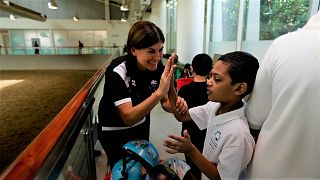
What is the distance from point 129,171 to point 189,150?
361mm

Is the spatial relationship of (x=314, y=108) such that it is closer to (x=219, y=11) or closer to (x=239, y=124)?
(x=239, y=124)

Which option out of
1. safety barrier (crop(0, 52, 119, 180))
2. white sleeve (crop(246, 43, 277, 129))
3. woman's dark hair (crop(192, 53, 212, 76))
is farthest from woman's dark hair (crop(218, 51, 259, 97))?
woman's dark hair (crop(192, 53, 212, 76))

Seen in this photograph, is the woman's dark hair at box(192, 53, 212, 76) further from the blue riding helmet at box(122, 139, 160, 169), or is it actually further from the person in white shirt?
the person in white shirt

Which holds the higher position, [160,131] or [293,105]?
[293,105]

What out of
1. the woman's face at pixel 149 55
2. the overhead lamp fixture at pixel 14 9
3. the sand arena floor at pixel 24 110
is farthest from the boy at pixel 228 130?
the overhead lamp fixture at pixel 14 9

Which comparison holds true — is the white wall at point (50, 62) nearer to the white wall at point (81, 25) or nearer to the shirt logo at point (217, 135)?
the white wall at point (81, 25)

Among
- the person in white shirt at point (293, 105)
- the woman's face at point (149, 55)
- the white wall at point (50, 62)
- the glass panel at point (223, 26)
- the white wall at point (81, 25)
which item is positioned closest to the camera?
the person in white shirt at point (293, 105)

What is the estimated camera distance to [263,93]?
2.58 ft

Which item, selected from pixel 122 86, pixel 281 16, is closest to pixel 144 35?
pixel 122 86

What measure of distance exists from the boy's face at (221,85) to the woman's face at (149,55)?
0.38 metres

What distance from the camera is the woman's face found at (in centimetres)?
125

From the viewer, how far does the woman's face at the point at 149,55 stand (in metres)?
1.25

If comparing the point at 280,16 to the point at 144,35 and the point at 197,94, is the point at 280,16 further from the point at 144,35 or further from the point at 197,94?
the point at 144,35

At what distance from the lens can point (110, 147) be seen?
1.42 meters
